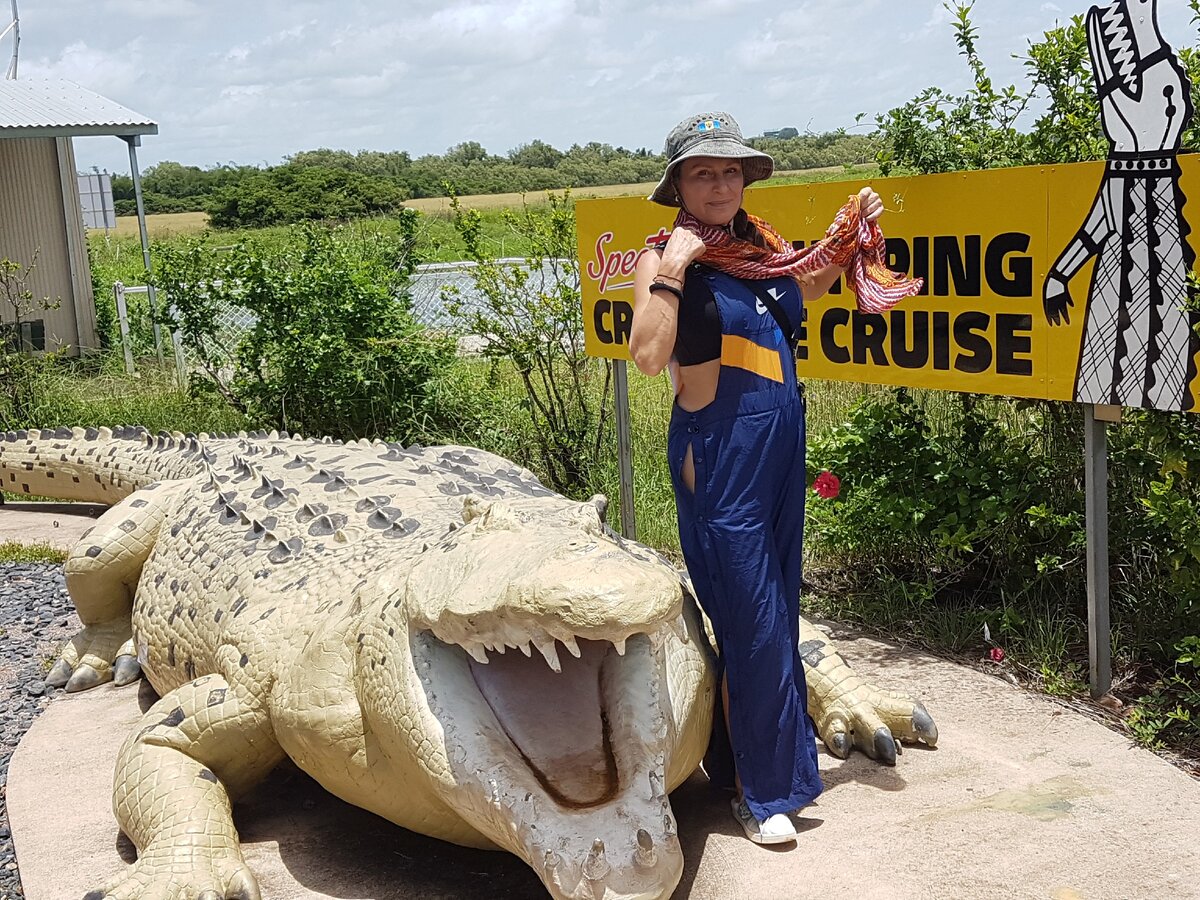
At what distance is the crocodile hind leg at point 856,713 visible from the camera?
144 inches

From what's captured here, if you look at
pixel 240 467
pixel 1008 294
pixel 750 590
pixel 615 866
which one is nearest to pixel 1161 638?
pixel 1008 294

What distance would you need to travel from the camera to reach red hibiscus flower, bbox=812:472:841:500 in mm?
5316

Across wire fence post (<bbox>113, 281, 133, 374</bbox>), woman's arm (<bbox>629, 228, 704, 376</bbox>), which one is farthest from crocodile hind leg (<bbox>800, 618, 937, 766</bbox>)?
wire fence post (<bbox>113, 281, 133, 374</bbox>)

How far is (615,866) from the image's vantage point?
2.46 m

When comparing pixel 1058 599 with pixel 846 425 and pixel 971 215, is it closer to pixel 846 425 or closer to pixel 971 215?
pixel 846 425

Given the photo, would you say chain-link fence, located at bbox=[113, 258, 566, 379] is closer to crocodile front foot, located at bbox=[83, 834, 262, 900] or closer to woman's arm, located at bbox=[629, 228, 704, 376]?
woman's arm, located at bbox=[629, 228, 704, 376]

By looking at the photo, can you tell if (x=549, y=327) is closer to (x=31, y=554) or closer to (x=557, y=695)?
(x=31, y=554)

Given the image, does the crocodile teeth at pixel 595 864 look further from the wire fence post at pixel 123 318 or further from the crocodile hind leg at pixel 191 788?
the wire fence post at pixel 123 318

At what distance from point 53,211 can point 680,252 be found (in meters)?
13.1

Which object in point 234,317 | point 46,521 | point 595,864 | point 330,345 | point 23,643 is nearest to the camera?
point 595,864

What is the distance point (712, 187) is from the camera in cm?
314

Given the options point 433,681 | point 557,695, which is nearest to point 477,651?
point 433,681

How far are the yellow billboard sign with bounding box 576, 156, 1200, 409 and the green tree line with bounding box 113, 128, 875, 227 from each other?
28102 mm

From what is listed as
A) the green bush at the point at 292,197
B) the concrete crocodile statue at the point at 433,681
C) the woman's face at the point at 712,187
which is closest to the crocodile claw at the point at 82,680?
the concrete crocodile statue at the point at 433,681
